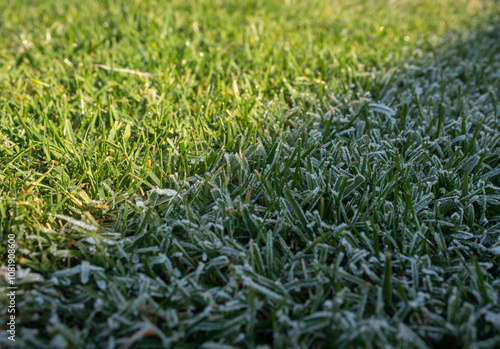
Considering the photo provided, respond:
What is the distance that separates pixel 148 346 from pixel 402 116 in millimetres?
1599

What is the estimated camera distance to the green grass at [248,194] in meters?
1.21

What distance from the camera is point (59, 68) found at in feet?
8.20

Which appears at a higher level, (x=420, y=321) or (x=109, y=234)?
(x=109, y=234)

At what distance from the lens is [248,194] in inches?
63.4

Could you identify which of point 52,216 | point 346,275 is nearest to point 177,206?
point 52,216

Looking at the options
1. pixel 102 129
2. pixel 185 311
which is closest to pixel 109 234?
pixel 185 311

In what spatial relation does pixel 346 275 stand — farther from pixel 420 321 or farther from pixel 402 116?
pixel 402 116

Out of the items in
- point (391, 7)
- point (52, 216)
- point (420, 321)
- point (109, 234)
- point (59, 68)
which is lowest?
point (420, 321)

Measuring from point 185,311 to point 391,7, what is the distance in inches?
152

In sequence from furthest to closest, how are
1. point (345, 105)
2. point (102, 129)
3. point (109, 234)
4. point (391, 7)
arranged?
1. point (391, 7)
2. point (345, 105)
3. point (102, 129)
4. point (109, 234)

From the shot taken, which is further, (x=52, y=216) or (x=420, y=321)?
(x=52, y=216)

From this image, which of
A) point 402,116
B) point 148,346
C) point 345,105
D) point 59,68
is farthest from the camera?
point 59,68

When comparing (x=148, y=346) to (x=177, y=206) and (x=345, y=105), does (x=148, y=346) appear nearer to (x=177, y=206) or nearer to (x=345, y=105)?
(x=177, y=206)

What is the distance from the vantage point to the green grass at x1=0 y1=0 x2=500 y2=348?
1207mm
